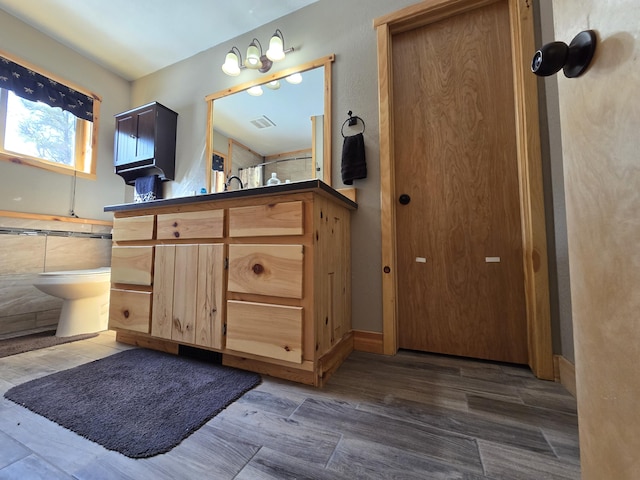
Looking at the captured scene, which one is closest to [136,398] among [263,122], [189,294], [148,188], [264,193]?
[189,294]

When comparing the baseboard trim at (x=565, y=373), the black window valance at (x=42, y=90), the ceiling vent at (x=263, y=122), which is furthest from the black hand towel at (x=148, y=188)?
the baseboard trim at (x=565, y=373)

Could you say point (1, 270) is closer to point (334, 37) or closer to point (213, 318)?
point (213, 318)

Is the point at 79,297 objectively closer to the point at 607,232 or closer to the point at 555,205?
the point at 607,232

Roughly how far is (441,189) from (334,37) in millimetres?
1234

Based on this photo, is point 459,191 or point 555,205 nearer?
point 555,205

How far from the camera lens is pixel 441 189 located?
1.44 metres

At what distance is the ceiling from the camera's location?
185 centimetres

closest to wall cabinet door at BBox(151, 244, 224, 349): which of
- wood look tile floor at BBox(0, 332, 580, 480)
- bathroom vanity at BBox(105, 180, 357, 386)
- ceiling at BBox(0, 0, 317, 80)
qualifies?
bathroom vanity at BBox(105, 180, 357, 386)

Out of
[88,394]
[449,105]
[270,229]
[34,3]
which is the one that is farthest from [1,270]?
[449,105]

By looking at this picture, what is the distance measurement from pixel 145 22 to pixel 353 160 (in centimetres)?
203

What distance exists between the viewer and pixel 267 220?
113cm

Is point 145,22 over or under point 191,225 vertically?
over

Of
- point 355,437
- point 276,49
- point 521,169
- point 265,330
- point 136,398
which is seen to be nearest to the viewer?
point 355,437

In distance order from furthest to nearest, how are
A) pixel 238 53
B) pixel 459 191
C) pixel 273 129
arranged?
pixel 238 53 < pixel 273 129 < pixel 459 191
